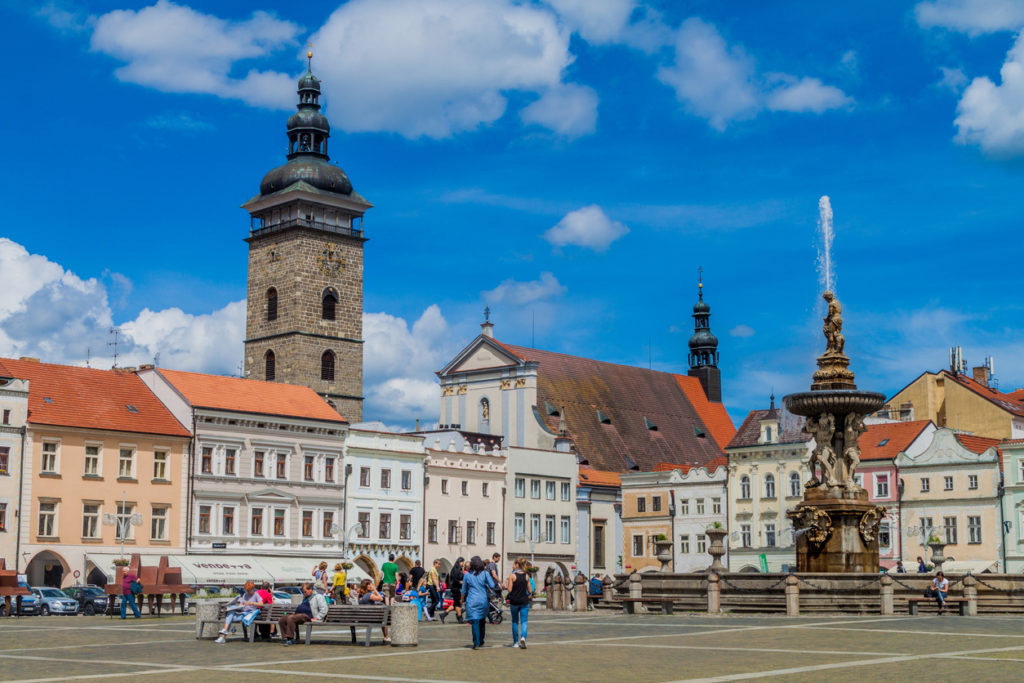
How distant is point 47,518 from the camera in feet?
194

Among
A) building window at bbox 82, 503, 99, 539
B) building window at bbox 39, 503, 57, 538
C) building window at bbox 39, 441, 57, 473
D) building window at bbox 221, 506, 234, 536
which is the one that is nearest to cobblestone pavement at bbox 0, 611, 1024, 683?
building window at bbox 39, 503, 57, 538

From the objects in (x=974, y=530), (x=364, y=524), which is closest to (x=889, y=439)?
(x=974, y=530)

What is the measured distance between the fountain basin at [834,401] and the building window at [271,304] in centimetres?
6357

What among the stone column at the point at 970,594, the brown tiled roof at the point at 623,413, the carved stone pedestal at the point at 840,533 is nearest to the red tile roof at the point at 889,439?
the brown tiled roof at the point at 623,413

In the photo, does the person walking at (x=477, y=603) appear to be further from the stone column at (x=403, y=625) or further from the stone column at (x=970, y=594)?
the stone column at (x=970, y=594)

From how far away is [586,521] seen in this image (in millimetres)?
85500

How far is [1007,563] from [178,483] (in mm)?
38420

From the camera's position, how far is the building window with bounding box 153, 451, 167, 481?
2488 inches

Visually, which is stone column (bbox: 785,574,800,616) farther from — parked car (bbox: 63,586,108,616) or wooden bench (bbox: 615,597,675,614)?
parked car (bbox: 63,586,108,616)

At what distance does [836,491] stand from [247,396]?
3809 cm

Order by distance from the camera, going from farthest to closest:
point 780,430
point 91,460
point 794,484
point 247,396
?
point 780,430 → point 794,484 → point 247,396 → point 91,460

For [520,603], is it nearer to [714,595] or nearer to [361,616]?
[361,616]

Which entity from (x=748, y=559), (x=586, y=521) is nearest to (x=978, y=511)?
(x=748, y=559)

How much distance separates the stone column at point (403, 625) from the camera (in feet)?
79.5
